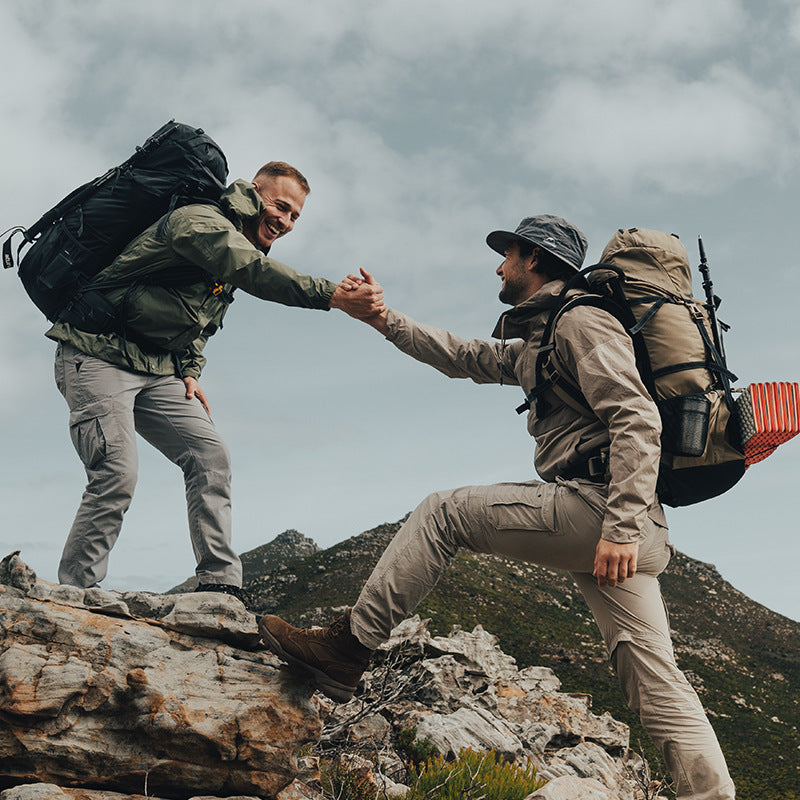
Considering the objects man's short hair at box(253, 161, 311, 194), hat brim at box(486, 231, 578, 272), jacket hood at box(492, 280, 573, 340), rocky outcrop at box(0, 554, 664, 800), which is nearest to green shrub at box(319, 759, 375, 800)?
rocky outcrop at box(0, 554, 664, 800)

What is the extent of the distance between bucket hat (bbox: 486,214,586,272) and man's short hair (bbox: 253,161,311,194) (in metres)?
2.45

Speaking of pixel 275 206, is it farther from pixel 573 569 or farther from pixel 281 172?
pixel 573 569

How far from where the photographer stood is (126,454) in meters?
7.08

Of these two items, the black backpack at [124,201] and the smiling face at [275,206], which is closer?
the black backpack at [124,201]

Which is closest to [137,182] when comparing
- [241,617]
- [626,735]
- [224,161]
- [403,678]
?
[224,161]

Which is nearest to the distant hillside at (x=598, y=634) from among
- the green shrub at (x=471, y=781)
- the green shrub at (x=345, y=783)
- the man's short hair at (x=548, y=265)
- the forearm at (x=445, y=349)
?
the green shrub at (x=471, y=781)

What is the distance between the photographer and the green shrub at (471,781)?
6.98 m

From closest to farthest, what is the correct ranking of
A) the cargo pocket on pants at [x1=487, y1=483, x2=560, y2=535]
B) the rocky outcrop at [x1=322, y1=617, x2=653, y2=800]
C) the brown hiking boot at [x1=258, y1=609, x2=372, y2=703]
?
the cargo pocket on pants at [x1=487, y1=483, x2=560, y2=535], the brown hiking boot at [x1=258, y1=609, x2=372, y2=703], the rocky outcrop at [x1=322, y1=617, x2=653, y2=800]

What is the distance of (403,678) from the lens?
31.3 feet

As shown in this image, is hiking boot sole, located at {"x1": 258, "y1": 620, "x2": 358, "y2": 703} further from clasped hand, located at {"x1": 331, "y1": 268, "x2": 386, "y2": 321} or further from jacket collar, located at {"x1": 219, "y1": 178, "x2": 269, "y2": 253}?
jacket collar, located at {"x1": 219, "y1": 178, "x2": 269, "y2": 253}

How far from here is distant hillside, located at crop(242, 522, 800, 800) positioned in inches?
653

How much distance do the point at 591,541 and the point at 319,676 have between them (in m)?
2.18

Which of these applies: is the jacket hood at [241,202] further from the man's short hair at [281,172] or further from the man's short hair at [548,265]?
the man's short hair at [548,265]

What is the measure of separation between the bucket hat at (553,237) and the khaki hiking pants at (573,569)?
72.0 inches
